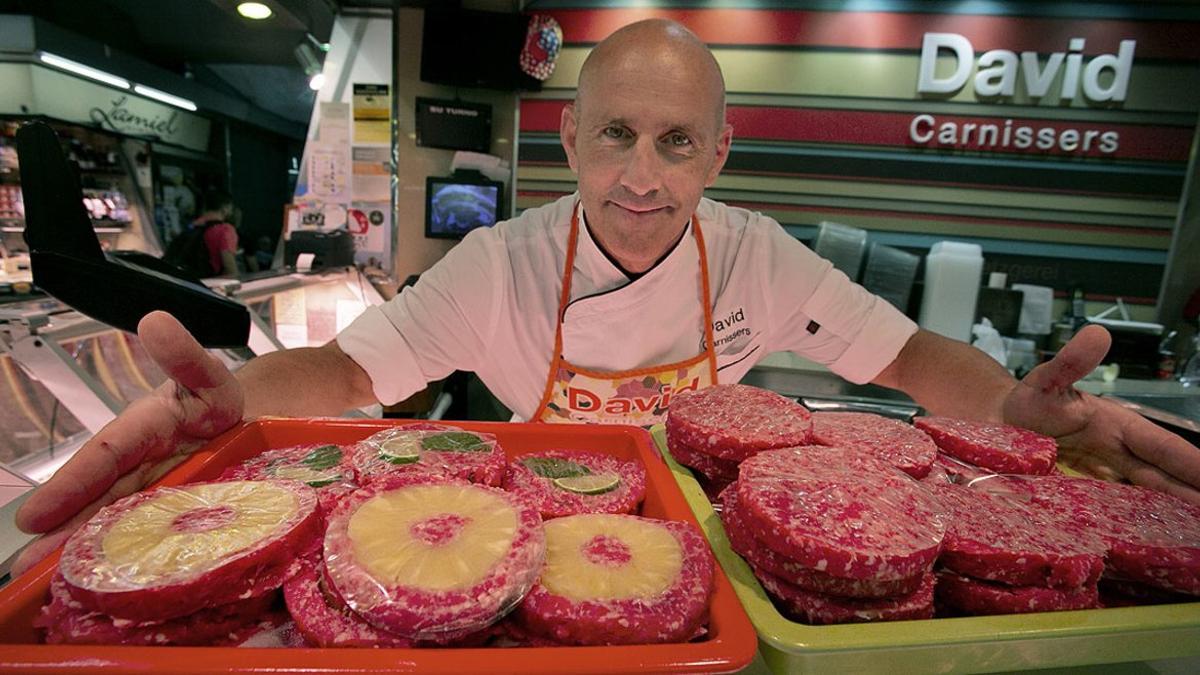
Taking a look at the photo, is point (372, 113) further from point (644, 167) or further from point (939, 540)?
point (939, 540)

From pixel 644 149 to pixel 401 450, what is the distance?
101 cm

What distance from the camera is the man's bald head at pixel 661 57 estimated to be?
150 cm

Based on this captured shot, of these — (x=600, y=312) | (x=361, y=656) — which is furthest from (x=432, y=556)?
(x=600, y=312)

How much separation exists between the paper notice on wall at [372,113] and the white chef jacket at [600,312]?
160 inches

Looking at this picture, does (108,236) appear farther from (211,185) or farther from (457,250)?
(457,250)

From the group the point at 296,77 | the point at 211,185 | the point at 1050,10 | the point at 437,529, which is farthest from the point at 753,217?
the point at 211,185

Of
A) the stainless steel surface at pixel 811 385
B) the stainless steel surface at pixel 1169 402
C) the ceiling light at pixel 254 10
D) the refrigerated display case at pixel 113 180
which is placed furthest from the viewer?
the refrigerated display case at pixel 113 180

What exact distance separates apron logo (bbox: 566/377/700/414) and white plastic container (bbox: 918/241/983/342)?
2514 mm

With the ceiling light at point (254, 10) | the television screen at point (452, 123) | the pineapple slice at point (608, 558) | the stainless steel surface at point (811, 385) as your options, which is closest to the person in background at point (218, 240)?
the television screen at point (452, 123)

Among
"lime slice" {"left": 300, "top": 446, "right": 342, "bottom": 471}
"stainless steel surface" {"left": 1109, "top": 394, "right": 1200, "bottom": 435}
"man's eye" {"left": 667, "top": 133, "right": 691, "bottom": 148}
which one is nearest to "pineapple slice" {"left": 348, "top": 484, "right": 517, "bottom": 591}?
"lime slice" {"left": 300, "top": 446, "right": 342, "bottom": 471}

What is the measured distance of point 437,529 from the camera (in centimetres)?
70

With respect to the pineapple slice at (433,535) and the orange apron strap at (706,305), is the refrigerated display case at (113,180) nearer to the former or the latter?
the orange apron strap at (706,305)

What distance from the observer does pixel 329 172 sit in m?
5.54

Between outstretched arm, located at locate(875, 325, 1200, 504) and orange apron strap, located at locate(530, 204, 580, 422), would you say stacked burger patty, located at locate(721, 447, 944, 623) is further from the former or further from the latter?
orange apron strap, located at locate(530, 204, 580, 422)
